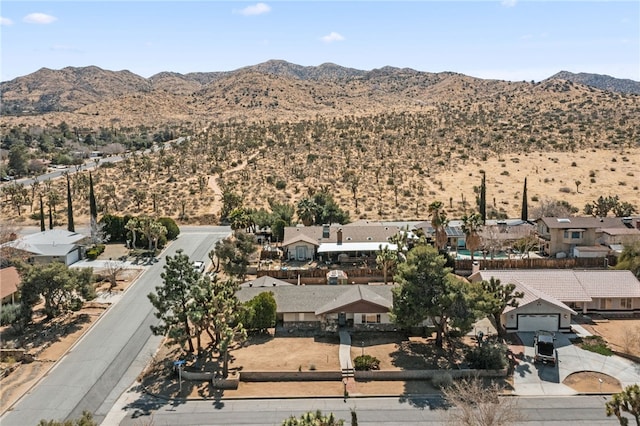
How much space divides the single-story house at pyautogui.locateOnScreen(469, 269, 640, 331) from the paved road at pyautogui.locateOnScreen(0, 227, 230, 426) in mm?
28943

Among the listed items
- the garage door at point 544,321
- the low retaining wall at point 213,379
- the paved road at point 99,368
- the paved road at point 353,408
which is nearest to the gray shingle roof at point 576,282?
the garage door at point 544,321

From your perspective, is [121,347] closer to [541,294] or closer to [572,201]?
[541,294]

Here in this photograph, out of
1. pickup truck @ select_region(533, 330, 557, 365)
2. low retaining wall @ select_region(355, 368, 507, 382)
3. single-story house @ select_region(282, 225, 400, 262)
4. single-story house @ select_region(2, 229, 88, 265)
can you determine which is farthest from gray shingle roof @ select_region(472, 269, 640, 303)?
single-story house @ select_region(2, 229, 88, 265)

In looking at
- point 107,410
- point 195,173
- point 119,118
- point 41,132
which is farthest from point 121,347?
point 119,118

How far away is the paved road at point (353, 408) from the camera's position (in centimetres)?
3069

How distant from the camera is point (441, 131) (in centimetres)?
12344

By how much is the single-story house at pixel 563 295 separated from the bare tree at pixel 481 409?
10.8 metres

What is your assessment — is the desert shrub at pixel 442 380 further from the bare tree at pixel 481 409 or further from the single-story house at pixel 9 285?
the single-story house at pixel 9 285

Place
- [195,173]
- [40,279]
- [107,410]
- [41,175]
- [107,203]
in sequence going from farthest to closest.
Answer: [41,175], [195,173], [107,203], [40,279], [107,410]

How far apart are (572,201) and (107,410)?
7483 centimetres

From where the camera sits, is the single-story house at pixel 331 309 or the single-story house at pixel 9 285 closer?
the single-story house at pixel 331 309

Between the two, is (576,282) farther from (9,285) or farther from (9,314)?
(9,285)

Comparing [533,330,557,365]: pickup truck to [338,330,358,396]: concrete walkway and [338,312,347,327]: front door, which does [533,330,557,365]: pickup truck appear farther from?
[338,312,347,327]: front door

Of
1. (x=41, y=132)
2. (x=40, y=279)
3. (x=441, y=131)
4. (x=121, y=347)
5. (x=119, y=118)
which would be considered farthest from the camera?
(x=119, y=118)
